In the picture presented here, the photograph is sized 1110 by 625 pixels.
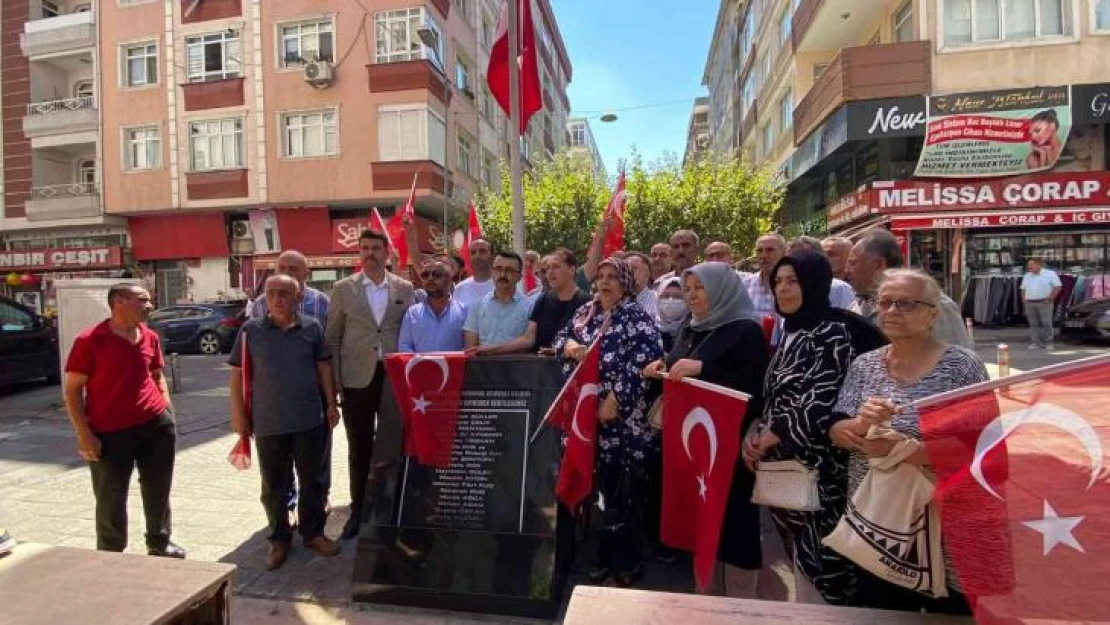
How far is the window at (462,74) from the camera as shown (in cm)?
2595

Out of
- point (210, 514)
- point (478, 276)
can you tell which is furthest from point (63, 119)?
point (478, 276)

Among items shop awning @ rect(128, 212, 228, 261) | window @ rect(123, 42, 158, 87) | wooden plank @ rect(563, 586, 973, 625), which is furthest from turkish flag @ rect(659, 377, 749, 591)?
window @ rect(123, 42, 158, 87)

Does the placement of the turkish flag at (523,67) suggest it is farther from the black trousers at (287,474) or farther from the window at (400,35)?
the window at (400,35)

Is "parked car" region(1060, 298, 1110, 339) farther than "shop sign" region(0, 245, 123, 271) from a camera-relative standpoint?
No

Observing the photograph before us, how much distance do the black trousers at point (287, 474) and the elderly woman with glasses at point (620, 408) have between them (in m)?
1.79

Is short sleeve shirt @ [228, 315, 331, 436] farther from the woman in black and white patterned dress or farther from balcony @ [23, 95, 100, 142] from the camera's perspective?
balcony @ [23, 95, 100, 142]

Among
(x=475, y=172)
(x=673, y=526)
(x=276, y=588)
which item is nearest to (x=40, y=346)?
(x=276, y=588)

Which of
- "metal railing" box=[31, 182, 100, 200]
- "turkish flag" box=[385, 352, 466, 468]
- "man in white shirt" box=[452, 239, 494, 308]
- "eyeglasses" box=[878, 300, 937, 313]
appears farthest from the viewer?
"metal railing" box=[31, 182, 100, 200]

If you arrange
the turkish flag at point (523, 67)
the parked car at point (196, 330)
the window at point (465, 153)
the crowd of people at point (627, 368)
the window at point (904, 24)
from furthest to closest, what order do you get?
the window at point (465, 153) → the window at point (904, 24) → the parked car at point (196, 330) → the turkish flag at point (523, 67) → the crowd of people at point (627, 368)

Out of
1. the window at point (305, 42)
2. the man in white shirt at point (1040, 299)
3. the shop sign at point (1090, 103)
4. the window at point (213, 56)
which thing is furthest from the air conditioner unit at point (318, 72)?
the shop sign at point (1090, 103)

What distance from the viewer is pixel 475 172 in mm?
27703

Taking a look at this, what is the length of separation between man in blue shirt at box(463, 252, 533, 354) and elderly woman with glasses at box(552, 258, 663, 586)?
70cm

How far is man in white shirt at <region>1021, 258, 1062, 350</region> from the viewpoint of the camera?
13.8m

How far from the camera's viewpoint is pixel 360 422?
4.80 metres
